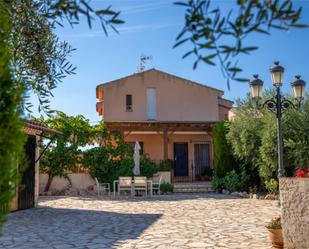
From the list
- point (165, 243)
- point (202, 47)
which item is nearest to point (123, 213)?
point (165, 243)

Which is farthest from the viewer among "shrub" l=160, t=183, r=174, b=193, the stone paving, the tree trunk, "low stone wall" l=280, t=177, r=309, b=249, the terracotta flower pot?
the tree trunk

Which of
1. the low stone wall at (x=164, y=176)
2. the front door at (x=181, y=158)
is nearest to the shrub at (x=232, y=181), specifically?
the low stone wall at (x=164, y=176)

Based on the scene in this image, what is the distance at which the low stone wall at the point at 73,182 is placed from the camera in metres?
20.2

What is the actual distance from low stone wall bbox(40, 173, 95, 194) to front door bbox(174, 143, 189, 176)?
694 centimetres

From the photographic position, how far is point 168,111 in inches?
1043

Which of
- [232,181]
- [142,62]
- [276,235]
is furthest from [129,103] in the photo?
[276,235]

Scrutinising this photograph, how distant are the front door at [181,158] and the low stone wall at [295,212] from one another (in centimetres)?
1947

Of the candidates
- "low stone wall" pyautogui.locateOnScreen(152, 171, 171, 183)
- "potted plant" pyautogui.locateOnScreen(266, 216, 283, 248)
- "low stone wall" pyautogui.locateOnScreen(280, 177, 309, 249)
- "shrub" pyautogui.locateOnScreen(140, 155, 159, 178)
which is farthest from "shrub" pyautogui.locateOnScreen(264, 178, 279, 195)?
"low stone wall" pyautogui.locateOnScreen(280, 177, 309, 249)

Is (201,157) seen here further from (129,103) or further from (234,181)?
(234,181)

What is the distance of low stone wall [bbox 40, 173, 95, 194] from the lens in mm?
20219

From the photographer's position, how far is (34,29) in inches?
150

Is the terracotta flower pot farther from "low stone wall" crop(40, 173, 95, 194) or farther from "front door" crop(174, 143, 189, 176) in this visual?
"front door" crop(174, 143, 189, 176)

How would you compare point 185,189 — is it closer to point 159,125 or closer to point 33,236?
point 159,125

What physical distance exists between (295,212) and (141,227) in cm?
405
